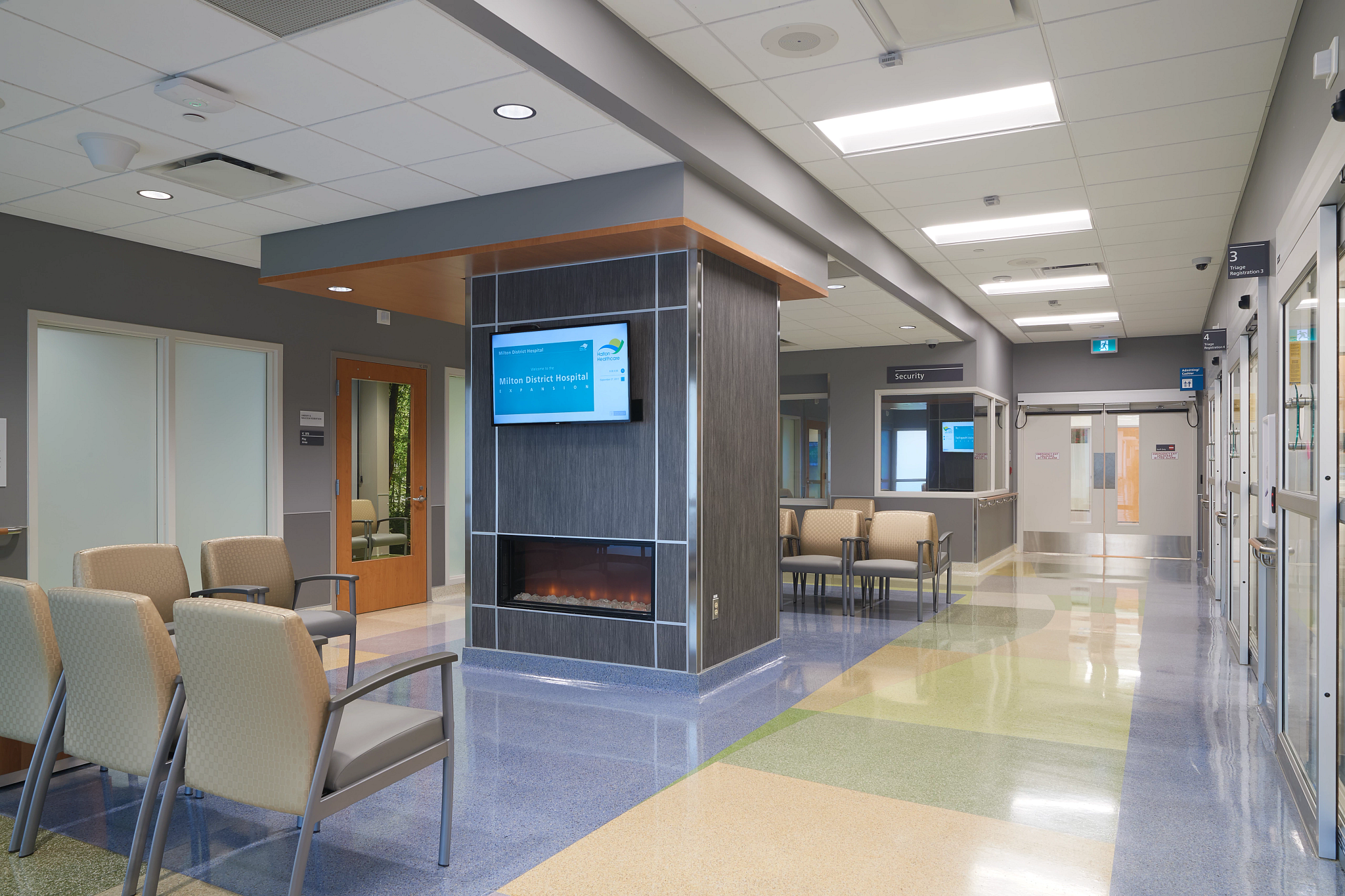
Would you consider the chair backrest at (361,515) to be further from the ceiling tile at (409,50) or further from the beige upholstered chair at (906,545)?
the ceiling tile at (409,50)

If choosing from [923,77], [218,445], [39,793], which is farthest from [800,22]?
[218,445]

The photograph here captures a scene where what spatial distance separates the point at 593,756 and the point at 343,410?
194 inches

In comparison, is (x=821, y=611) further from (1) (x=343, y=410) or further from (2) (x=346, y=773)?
(2) (x=346, y=773)

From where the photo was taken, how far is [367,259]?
18.8 ft

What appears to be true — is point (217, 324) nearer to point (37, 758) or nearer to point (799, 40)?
point (37, 758)

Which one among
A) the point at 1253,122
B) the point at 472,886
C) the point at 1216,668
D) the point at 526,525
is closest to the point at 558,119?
the point at 526,525

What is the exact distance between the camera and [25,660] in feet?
10.0

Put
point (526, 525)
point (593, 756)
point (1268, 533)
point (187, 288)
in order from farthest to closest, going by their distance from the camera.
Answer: point (187, 288) < point (526, 525) < point (1268, 533) < point (593, 756)

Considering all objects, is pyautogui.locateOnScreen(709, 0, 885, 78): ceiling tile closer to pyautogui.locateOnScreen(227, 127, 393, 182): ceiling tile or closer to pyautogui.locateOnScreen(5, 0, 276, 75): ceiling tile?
pyautogui.locateOnScreen(5, 0, 276, 75): ceiling tile

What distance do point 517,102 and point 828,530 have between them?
545 cm

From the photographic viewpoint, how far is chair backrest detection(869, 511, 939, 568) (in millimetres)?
8078

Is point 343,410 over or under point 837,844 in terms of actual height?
over

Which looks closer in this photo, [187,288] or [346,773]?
[346,773]

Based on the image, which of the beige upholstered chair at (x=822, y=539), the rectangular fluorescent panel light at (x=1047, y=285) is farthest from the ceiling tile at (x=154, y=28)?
the rectangular fluorescent panel light at (x=1047, y=285)
